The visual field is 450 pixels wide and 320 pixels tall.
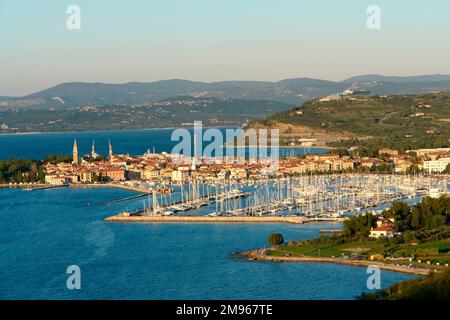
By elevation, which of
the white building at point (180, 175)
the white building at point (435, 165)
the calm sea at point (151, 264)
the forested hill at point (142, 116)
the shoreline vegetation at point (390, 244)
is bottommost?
the forested hill at point (142, 116)

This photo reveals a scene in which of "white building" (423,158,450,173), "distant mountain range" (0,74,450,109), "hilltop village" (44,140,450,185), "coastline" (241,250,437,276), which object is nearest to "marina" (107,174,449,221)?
"hilltop village" (44,140,450,185)

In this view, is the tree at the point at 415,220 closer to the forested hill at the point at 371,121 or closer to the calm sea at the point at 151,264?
the calm sea at the point at 151,264

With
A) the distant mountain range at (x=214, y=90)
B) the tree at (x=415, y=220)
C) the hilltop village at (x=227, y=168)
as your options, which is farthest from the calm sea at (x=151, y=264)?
the distant mountain range at (x=214, y=90)

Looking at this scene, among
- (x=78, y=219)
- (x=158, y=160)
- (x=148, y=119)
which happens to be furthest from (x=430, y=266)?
(x=148, y=119)

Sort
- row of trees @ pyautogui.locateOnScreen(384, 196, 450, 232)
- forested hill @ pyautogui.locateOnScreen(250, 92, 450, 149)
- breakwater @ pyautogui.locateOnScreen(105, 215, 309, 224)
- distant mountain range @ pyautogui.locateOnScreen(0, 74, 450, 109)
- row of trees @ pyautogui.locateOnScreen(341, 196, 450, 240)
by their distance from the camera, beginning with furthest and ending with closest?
distant mountain range @ pyautogui.locateOnScreen(0, 74, 450, 109)
forested hill @ pyautogui.locateOnScreen(250, 92, 450, 149)
breakwater @ pyautogui.locateOnScreen(105, 215, 309, 224)
row of trees @ pyautogui.locateOnScreen(384, 196, 450, 232)
row of trees @ pyautogui.locateOnScreen(341, 196, 450, 240)

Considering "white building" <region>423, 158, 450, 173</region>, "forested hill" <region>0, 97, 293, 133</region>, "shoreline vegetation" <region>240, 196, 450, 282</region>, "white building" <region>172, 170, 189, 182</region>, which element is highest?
"shoreline vegetation" <region>240, 196, 450, 282</region>

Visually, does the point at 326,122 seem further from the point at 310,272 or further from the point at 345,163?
the point at 310,272

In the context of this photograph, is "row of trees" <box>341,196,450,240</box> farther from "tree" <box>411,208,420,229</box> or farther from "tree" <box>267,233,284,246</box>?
"tree" <box>267,233,284,246</box>

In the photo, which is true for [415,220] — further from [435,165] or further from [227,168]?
[227,168]
